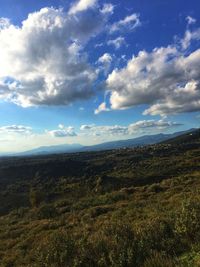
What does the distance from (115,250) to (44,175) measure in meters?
81.1

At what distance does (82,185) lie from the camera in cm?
6081

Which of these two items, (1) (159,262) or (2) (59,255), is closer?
(1) (159,262)

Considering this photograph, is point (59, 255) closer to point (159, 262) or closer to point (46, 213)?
point (159, 262)

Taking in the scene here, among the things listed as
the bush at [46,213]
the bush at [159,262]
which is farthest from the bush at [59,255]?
the bush at [46,213]

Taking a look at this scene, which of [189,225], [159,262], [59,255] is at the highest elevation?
[189,225]

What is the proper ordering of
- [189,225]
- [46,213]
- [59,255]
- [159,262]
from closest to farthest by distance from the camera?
[159,262], [189,225], [59,255], [46,213]

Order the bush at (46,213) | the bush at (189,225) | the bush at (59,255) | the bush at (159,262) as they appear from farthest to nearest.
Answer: the bush at (46,213), the bush at (59,255), the bush at (189,225), the bush at (159,262)

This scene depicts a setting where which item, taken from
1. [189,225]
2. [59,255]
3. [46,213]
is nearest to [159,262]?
[189,225]

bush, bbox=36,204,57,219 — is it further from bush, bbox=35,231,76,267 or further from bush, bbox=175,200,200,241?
bush, bbox=175,200,200,241

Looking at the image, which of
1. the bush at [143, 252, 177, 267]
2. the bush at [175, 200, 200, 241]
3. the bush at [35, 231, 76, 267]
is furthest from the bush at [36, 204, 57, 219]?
the bush at [143, 252, 177, 267]

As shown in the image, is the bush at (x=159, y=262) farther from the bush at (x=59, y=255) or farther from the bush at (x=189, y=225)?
the bush at (x=59, y=255)

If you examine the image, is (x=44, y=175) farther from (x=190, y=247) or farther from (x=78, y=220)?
(x=190, y=247)

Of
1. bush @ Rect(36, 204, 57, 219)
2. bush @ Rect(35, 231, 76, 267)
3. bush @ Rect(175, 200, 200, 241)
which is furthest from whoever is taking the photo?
bush @ Rect(36, 204, 57, 219)

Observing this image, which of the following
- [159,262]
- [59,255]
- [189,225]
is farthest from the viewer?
[59,255]
